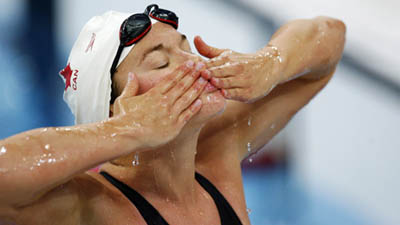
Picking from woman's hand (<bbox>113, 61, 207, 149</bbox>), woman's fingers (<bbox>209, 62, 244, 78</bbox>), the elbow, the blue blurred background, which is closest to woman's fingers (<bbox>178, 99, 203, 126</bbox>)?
woman's hand (<bbox>113, 61, 207, 149</bbox>)

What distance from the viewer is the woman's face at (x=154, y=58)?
5.08 feet

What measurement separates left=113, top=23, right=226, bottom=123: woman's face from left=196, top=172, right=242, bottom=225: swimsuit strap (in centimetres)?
37

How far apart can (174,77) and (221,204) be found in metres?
0.50

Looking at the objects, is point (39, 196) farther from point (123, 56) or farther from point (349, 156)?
point (349, 156)

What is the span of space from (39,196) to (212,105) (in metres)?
0.50

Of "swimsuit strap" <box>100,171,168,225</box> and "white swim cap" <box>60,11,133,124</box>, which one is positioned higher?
"white swim cap" <box>60,11,133,124</box>

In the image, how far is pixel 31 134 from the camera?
124 cm

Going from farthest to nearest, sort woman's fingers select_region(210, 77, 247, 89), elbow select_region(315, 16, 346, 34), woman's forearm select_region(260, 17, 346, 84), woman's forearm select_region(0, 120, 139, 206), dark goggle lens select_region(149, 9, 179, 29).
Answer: elbow select_region(315, 16, 346, 34), woman's forearm select_region(260, 17, 346, 84), dark goggle lens select_region(149, 9, 179, 29), woman's fingers select_region(210, 77, 247, 89), woman's forearm select_region(0, 120, 139, 206)

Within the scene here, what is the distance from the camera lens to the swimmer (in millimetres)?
1245

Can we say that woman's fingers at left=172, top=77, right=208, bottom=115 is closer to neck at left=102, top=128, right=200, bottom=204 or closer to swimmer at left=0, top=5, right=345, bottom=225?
swimmer at left=0, top=5, right=345, bottom=225

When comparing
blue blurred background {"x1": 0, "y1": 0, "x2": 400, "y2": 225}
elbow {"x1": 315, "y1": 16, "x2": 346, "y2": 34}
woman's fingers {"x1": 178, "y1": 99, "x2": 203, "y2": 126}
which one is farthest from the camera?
blue blurred background {"x1": 0, "y1": 0, "x2": 400, "y2": 225}

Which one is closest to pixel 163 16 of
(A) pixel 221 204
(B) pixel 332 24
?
(A) pixel 221 204

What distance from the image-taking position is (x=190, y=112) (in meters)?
1.42

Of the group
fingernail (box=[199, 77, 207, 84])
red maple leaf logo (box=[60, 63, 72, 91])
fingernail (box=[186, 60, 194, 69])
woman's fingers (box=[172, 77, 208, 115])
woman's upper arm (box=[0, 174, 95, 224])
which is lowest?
woman's upper arm (box=[0, 174, 95, 224])
